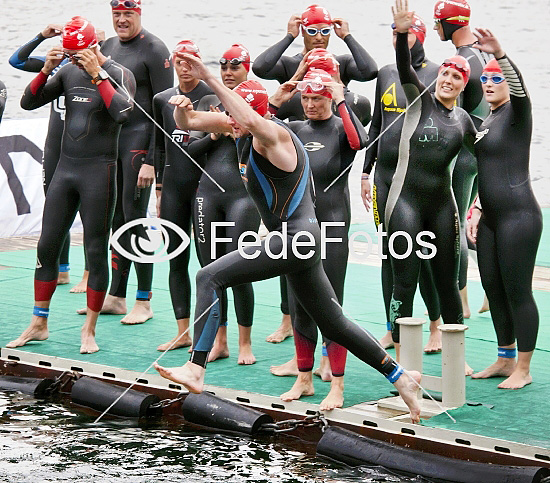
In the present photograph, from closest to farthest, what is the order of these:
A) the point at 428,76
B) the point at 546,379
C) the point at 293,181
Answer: the point at 293,181, the point at 546,379, the point at 428,76

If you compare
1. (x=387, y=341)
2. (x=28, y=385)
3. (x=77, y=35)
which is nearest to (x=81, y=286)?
(x=28, y=385)

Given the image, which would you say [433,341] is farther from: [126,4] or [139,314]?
[126,4]

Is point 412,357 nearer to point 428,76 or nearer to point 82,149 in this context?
point 428,76

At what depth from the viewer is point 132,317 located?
828 cm

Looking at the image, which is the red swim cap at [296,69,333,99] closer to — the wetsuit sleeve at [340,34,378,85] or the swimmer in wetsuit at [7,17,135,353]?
the wetsuit sleeve at [340,34,378,85]

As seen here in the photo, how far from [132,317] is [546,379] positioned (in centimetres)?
323

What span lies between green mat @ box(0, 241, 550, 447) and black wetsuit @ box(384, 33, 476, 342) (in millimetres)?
668

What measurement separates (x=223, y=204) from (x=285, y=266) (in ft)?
5.21

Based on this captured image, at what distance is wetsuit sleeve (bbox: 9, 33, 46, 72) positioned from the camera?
8.38 meters

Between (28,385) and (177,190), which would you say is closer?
(28,385)

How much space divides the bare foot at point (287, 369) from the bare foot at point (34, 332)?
181 cm

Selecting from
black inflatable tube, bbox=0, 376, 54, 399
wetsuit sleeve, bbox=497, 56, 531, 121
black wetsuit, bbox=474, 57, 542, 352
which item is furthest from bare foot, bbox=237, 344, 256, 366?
wetsuit sleeve, bbox=497, 56, 531, 121

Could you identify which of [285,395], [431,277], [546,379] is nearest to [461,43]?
[431,277]

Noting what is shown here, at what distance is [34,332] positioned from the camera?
7590mm
